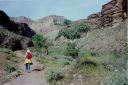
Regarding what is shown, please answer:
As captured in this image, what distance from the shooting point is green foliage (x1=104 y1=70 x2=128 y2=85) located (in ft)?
44.2

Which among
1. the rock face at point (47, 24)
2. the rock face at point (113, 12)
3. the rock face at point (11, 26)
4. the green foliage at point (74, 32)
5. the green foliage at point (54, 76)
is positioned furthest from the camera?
the rock face at point (47, 24)

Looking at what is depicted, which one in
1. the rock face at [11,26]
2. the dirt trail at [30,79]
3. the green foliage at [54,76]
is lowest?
the dirt trail at [30,79]

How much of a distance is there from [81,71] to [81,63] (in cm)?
51

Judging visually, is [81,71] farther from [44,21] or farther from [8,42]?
[44,21]

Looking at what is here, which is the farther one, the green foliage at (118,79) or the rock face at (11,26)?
the rock face at (11,26)

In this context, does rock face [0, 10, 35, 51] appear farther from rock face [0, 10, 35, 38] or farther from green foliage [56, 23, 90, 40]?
green foliage [56, 23, 90, 40]

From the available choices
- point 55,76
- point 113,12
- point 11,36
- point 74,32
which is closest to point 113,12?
point 113,12

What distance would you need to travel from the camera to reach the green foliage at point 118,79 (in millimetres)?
13462

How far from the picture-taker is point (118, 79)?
44.9 feet

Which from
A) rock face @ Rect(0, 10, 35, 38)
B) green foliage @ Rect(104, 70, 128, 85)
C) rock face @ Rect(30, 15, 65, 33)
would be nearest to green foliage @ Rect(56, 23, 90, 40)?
rock face @ Rect(0, 10, 35, 38)

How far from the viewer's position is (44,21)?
462 feet

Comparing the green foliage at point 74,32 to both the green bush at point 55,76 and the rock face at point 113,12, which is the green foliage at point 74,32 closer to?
the rock face at point 113,12

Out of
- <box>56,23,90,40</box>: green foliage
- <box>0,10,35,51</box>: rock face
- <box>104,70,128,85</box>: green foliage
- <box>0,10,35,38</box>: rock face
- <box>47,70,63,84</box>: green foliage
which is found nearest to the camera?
<box>104,70,128,85</box>: green foliage

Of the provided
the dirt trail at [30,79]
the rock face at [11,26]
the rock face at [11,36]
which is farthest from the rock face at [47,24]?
the dirt trail at [30,79]
